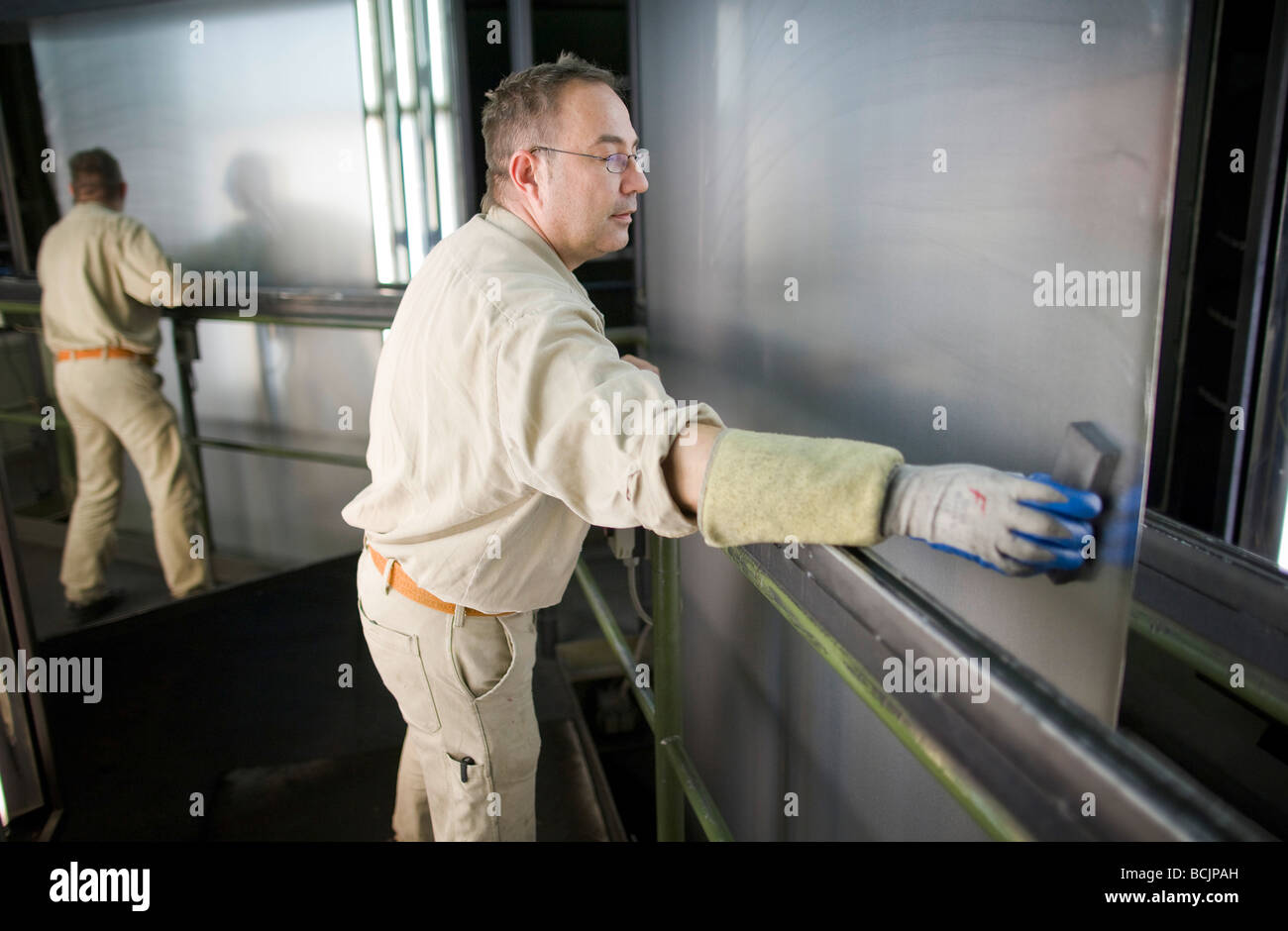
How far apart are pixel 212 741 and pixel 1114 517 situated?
8.34ft

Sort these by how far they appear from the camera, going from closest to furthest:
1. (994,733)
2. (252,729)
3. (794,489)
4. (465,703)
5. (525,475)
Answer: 1. (994,733)
2. (794,489)
3. (525,475)
4. (465,703)
5. (252,729)

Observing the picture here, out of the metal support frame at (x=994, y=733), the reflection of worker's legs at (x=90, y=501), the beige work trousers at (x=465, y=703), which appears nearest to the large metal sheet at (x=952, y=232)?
Answer: the metal support frame at (x=994, y=733)

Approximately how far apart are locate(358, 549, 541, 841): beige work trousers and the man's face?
657 millimetres

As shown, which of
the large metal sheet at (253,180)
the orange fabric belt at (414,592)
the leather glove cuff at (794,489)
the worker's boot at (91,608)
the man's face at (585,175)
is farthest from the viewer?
the large metal sheet at (253,180)

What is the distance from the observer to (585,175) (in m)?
1.36

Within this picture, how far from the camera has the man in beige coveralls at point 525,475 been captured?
2.83ft

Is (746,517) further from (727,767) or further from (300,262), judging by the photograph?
(300,262)

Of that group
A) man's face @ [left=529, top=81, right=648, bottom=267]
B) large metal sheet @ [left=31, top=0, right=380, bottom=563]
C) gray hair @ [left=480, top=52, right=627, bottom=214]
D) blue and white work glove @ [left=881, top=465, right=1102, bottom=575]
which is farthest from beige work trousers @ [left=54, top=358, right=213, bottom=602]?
blue and white work glove @ [left=881, top=465, right=1102, bottom=575]

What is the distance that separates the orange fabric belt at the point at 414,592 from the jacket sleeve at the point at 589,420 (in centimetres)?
53

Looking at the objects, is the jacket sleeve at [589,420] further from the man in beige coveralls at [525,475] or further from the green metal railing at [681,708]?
the green metal railing at [681,708]

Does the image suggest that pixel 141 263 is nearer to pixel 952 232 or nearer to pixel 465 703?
pixel 465 703

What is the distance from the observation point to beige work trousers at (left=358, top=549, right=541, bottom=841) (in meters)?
1.51

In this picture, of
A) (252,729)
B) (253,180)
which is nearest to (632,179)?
(252,729)

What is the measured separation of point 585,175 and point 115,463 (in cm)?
295
